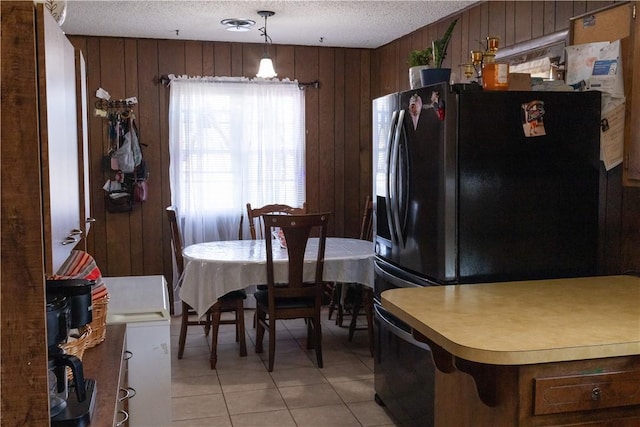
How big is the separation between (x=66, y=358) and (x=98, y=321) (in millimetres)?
628

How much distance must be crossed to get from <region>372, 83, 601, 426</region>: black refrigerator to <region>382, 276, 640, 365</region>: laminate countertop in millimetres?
196

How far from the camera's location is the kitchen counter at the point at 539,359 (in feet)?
5.44

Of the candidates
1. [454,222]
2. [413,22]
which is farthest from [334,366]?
[413,22]

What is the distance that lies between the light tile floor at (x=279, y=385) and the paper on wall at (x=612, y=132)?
5.34ft

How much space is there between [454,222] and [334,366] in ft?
6.14

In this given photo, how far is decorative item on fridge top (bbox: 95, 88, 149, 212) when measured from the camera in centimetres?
524

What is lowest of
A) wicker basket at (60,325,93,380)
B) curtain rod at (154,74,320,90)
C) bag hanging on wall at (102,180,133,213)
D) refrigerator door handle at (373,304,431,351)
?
refrigerator door handle at (373,304,431,351)

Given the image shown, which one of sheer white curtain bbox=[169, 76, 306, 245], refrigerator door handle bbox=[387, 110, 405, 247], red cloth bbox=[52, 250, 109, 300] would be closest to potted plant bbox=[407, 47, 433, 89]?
refrigerator door handle bbox=[387, 110, 405, 247]

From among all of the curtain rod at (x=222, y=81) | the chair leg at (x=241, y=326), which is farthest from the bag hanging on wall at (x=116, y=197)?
the chair leg at (x=241, y=326)

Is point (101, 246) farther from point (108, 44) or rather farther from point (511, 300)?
point (511, 300)

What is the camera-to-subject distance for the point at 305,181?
5.81 m

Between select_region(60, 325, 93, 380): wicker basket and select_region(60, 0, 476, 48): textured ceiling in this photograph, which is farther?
select_region(60, 0, 476, 48): textured ceiling

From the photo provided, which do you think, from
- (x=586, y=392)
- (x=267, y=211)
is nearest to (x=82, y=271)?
(x=586, y=392)

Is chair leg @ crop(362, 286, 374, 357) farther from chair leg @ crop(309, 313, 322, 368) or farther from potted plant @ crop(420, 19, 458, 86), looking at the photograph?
potted plant @ crop(420, 19, 458, 86)
